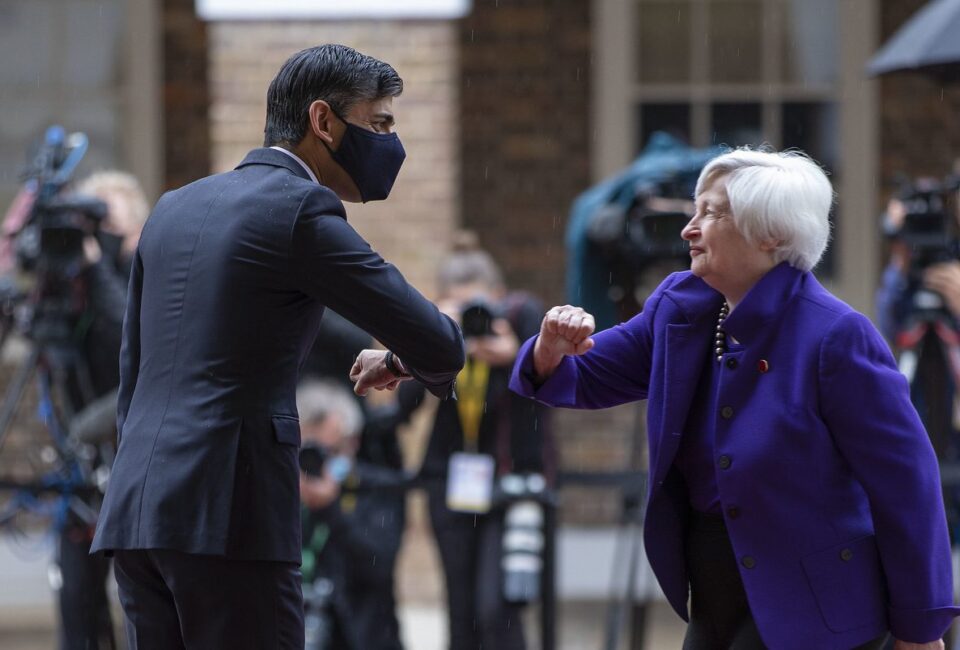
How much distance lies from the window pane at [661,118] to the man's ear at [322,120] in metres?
5.93

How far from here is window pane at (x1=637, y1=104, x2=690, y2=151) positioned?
864 cm

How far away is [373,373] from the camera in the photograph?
9.90 ft

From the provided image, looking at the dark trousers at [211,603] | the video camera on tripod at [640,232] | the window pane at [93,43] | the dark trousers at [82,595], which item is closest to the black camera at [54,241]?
the dark trousers at [82,595]

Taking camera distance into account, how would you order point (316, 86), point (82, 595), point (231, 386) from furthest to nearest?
point (82, 595) → point (316, 86) → point (231, 386)

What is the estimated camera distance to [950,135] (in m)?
8.67

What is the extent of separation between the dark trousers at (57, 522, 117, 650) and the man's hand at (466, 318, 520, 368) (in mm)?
1487

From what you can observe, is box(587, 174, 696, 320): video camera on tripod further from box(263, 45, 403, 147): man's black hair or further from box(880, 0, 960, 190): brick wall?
box(880, 0, 960, 190): brick wall

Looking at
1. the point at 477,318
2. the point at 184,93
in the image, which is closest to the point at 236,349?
the point at 477,318

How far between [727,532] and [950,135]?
20.5 ft

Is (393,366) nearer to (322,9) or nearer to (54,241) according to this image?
(54,241)

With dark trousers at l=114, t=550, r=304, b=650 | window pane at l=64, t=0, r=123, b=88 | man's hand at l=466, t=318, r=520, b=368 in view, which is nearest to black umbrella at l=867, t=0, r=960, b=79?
man's hand at l=466, t=318, r=520, b=368

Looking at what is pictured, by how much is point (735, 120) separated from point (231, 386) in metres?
6.43

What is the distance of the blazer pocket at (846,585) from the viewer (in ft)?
9.46

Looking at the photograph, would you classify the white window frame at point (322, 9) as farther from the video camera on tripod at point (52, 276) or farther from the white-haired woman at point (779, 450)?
the white-haired woman at point (779, 450)
